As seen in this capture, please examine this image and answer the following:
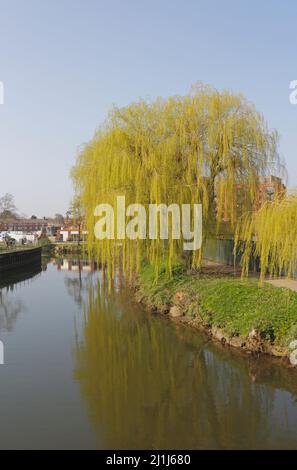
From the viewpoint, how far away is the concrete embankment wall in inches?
1262

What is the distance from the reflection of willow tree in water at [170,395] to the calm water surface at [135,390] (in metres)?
0.02

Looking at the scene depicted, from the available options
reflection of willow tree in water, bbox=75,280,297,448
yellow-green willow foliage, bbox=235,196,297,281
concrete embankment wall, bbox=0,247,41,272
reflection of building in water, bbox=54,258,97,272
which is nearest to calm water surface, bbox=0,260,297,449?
reflection of willow tree in water, bbox=75,280,297,448

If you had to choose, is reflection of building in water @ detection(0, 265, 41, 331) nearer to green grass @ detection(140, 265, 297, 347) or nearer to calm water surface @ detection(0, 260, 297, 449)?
calm water surface @ detection(0, 260, 297, 449)

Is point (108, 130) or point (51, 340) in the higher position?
point (108, 130)

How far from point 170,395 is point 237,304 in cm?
422

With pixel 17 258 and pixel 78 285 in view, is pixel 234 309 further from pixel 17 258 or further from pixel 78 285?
pixel 17 258

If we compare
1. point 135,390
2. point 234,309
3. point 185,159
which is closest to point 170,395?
point 135,390

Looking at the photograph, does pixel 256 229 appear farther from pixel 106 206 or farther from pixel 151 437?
pixel 106 206

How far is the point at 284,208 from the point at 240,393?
398 centimetres

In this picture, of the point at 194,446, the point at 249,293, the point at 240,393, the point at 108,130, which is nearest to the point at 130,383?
the point at 240,393

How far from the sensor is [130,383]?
8766mm

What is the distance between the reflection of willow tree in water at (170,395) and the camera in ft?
21.3

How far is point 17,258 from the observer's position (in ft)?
116
